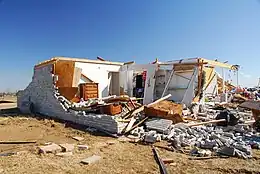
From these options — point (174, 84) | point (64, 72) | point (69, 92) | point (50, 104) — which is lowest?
point (50, 104)

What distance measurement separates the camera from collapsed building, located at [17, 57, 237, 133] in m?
10.6

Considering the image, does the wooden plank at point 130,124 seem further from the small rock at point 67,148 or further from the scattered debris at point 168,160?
the scattered debris at point 168,160

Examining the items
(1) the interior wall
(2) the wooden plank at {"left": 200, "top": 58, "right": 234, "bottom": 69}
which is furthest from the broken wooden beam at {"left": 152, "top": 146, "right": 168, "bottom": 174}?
(1) the interior wall

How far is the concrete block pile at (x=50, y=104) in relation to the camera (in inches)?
283

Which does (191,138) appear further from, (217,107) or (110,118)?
(217,107)

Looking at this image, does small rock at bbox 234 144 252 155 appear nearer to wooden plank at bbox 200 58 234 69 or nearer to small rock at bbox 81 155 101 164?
small rock at bbox 81 155 101 164

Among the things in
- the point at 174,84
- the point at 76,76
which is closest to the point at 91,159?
the point at 76,76

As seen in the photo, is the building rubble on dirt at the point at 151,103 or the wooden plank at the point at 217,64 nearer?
the building rubble on dirt at the point at 151,103

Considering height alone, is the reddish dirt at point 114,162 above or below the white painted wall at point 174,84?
below

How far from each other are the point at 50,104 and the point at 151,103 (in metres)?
4.93

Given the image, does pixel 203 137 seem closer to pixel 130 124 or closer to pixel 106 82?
pixel 130 124

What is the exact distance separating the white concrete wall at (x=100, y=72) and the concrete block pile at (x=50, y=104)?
1951 millimetres

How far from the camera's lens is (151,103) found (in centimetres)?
898

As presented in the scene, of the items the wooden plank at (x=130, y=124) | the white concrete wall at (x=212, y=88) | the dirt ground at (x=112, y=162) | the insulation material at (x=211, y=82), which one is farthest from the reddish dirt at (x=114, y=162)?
the white concrete wall at (x=212, y=88)
